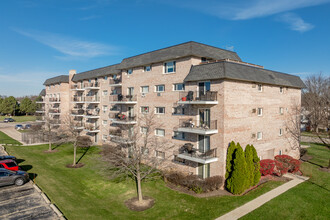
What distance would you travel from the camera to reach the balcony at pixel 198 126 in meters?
17.7

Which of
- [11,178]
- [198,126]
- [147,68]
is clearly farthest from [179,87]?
[11,178]

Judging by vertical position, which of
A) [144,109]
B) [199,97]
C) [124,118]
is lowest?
[124,118]

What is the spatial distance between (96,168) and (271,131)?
2005 centimetres

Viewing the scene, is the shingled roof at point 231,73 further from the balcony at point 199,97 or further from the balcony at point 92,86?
the balcony at point 92,86

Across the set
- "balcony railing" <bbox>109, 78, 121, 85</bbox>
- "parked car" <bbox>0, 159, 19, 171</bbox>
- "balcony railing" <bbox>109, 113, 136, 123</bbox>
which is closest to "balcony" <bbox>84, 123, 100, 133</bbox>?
"balcony railing" <bbox>109, 78, 121, 85</bbox>

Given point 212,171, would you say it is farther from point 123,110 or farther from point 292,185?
point 123,110

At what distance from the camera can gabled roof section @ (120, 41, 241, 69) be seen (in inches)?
806

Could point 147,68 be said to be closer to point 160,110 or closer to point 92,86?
point 160,110

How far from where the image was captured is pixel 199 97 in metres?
18.8

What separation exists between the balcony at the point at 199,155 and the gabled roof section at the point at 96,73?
16.9m

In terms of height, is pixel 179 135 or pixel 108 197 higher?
pixel 179 135

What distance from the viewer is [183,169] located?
20719 mm

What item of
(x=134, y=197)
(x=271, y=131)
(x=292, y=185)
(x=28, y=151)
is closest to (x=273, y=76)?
(x=271, y=131)

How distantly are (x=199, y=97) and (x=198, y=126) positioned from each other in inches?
110
